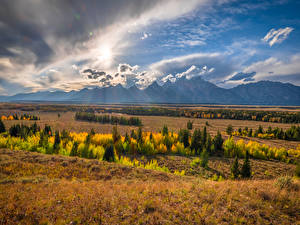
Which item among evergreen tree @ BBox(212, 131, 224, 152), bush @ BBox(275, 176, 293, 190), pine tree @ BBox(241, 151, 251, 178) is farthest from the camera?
evergreen tree @ BBox(212, 131, 224, 152)

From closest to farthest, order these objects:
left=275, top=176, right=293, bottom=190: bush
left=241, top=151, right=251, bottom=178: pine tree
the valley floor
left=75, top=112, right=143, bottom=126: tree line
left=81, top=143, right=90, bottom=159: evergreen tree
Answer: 1. the valley floor
2. left=275, top=176, right=293, bottom=190: bush
3. left=241, top=151, right=251, bottom=178: pine tree
4. left=81, top=143, right=90, bottom=159: evergreen tree
5. left=75, top=112, right=143, bottom=126: tree line

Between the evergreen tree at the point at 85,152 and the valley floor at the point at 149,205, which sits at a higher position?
the valley floor at the point at 149,205

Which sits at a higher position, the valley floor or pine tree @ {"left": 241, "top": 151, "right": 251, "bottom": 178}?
the valley floor

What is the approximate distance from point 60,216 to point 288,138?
67.0 meters

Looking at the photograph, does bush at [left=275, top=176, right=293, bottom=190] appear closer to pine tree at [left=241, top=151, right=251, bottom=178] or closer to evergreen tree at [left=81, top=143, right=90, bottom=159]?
pine tree at [left=241, top=151, right=251, bottom=178]

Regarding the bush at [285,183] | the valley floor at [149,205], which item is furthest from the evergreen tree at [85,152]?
the bush at [285,183]

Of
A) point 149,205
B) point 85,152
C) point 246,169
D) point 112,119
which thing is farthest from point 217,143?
point 112,119

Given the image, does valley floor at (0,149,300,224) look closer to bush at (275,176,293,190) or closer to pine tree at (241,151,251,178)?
bush at (275,176,293,190)

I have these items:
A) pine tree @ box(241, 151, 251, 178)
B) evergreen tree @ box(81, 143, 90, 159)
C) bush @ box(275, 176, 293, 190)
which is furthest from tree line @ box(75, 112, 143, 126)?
bush @ box(275, 176, 293, 190)

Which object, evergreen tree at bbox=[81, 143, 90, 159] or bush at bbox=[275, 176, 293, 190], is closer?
bush at bbox=[275, 176, 293, 190]

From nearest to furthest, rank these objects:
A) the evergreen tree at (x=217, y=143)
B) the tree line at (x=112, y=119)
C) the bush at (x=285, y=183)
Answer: the bush at (x=285, y=183), the evergreen tree at (x=217, y=143), the tree line at (x=112, y=119)

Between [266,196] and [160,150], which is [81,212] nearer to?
[266,196]

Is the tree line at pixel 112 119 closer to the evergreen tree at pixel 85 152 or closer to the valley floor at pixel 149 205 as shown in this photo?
the evergreen tree at pixel 85 152

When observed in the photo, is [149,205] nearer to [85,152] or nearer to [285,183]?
[285,183]
